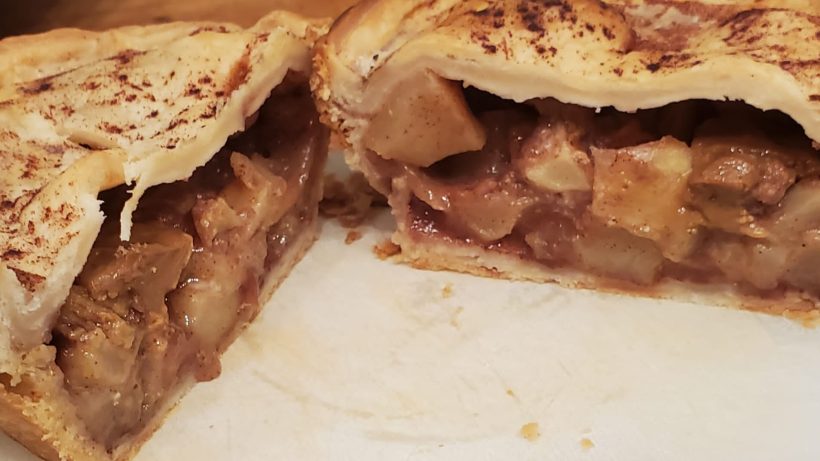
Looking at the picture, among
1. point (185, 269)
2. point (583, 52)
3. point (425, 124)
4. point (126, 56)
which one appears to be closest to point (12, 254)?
point (185, 269)

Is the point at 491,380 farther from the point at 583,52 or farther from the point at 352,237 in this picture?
the point at 583,52

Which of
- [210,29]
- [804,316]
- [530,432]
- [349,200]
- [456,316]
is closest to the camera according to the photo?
[530,432]

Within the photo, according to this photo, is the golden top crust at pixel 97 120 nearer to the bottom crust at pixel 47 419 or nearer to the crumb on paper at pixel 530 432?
the bottom crust at pixel 47 419

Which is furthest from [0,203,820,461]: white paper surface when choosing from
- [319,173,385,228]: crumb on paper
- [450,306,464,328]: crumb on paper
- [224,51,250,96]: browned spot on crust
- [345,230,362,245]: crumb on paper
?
[224,51,250,96]: browned spot on crust

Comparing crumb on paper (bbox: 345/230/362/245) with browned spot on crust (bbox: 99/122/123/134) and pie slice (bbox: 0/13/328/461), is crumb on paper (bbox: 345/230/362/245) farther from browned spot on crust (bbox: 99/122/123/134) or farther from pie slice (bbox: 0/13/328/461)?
browned spot on crust (bbox: 99/122/123/134)

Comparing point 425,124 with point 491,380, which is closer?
point 491,380

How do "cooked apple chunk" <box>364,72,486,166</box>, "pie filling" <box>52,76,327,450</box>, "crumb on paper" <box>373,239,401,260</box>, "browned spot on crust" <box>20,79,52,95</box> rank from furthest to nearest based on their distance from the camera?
"crumb on paper" <box>373,239,401,260</box>, "browned spot on crust" <box>20,79,52,95</box>, "cooked apple chunk" <box>364,72,486,166</box>, "pie filling" <box>52,76,327,450</box>

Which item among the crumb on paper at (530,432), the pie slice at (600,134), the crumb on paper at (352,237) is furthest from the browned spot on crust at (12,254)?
the crumb on paper at (530,432)
